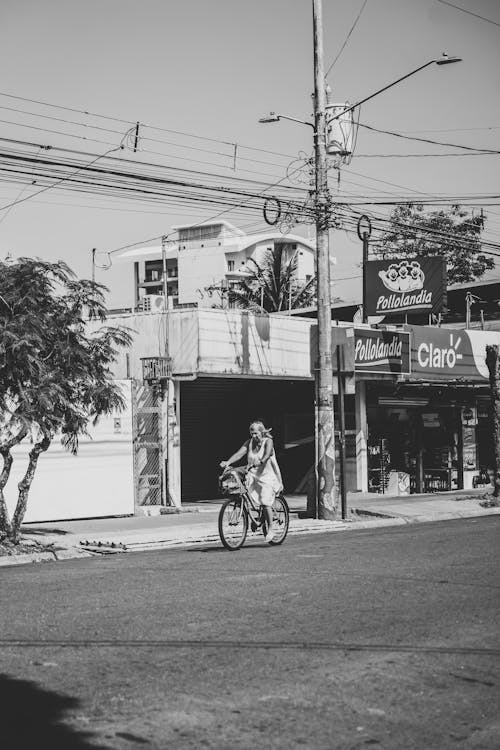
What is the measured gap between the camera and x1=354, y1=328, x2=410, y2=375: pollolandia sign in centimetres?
2780

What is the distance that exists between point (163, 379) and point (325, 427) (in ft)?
16.1

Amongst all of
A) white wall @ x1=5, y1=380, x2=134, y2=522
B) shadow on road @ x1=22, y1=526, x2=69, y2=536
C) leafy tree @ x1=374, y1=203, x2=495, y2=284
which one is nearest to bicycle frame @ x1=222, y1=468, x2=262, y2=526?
shadow on road @ x1=22, y1=526, x2=69, y2=536

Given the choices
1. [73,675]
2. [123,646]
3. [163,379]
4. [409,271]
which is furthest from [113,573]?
[409,271]

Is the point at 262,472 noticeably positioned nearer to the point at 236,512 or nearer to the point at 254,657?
the point at 236,512

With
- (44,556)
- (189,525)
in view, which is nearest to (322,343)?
(189,525)

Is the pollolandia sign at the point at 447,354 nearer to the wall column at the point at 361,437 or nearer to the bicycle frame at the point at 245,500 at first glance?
the wall column at the point at 361,437

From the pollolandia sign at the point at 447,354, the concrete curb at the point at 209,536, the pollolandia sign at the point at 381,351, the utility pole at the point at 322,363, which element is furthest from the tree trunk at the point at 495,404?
the utility pole at the point at 322,363

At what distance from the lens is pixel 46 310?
1512 centimetres

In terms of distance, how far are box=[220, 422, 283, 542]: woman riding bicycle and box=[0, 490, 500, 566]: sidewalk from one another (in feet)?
7.41

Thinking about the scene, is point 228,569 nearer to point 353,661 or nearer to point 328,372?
point 353,661

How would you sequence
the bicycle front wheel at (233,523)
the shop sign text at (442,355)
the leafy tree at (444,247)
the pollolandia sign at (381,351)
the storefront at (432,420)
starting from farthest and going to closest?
the leafy tree at (444,247)
the storefront at (432,420)
the shop sign text at (442,355)
the pollolandia sign at (381,351)
the bicycle front wheel at (233,523)

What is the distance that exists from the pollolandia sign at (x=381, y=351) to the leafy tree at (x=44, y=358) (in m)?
12.7

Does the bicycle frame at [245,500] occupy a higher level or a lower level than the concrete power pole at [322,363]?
lower

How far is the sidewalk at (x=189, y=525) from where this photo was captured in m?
16.1
